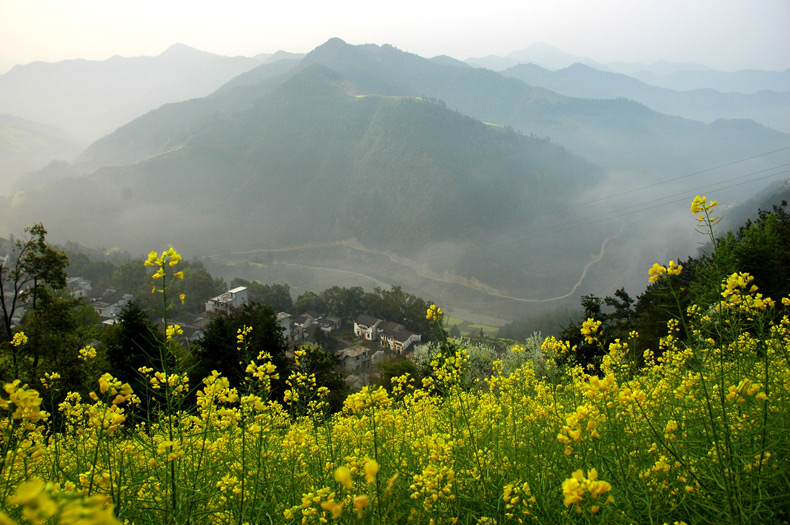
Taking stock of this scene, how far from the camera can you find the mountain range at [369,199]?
309 feet

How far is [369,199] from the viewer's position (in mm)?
124875

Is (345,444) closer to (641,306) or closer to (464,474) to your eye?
(464,474)

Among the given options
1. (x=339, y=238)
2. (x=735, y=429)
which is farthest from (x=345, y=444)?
(x=339, y=238)

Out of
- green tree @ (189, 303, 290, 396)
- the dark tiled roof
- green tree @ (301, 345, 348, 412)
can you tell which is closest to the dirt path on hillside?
the dark tiled roof

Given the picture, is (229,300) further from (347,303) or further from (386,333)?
(386,333)

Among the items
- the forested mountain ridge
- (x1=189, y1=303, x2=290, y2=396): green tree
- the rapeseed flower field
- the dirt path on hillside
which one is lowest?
the dirt path on hillside

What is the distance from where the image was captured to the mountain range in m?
94.2

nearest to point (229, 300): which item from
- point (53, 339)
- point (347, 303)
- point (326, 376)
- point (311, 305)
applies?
point (311, 305)

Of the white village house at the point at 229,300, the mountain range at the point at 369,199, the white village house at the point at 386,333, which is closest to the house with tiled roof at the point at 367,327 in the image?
the white village house at the point at 386,333

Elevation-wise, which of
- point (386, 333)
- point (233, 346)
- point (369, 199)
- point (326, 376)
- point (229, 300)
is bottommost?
point (386, 333)

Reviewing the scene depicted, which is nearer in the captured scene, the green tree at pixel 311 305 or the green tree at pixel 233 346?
the green tree at pixel 233 346

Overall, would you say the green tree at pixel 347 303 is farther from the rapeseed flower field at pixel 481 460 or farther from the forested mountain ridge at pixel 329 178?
the forested mountain ridge at pixel 329 178

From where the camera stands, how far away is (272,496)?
2.92 metres

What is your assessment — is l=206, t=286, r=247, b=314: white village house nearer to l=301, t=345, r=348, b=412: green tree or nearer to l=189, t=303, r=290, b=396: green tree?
l=189, t=303, r=290, b=396: green tree
